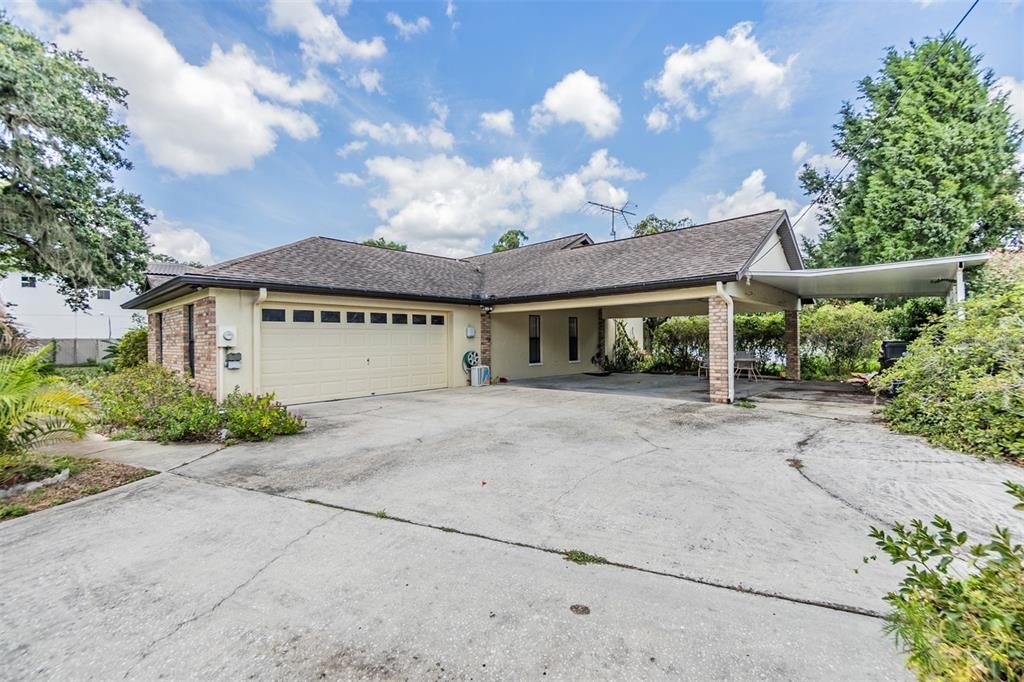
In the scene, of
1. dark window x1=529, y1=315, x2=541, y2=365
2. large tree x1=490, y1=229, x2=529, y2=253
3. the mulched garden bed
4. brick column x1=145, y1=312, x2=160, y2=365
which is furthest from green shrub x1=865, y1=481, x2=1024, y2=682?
large tree x1=490, y1=229, x2=529, y2=253

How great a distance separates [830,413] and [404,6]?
1286 centimetres

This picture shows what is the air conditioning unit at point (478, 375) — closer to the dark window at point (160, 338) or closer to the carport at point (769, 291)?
the carport at point (769, 291)

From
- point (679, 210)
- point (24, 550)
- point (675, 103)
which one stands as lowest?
point (24, 550)

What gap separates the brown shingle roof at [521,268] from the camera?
33.8ft

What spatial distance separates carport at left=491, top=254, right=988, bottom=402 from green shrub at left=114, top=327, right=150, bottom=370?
13862 mm

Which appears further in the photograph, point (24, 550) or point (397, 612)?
point (24, 550)

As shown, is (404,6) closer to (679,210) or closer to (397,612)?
(397,612)

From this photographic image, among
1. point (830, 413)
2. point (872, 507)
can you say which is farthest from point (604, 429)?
point (830, 413)

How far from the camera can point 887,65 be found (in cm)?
1877

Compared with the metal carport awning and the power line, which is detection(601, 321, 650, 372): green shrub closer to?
the metal carport awning

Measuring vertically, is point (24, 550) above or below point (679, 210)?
below

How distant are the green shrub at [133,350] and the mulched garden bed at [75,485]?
44.3 ft

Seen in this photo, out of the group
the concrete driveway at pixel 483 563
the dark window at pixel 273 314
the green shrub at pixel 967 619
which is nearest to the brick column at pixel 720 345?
the concrete driveway at pixel 483 563

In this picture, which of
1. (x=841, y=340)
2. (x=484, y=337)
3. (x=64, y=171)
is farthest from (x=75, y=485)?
(x=841, y=340)
